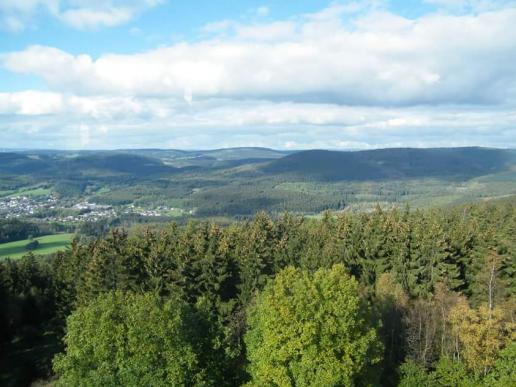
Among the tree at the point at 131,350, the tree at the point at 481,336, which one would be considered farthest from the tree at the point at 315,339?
the tree at the point at 481,336

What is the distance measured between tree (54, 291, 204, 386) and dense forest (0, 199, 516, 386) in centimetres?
10

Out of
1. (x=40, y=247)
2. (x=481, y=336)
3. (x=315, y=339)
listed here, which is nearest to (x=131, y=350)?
(x=315, y=339)

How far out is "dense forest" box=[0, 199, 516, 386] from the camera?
105 ft

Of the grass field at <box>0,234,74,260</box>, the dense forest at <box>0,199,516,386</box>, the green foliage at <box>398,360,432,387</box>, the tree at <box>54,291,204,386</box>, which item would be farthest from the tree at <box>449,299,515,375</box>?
the grass field at <box>0,234,74,260</box>

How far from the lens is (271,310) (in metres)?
33.3

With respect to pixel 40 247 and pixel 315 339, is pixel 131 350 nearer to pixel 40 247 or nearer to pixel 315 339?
pixel 315 339

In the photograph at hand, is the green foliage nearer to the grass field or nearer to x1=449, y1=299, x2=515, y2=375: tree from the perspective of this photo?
x1=449, y1=299, x2=515, y2=375: tree

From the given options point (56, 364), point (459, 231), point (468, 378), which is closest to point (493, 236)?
point (459, 231)

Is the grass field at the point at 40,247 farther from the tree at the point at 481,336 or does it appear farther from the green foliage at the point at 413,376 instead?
the tree at the point at 481,336

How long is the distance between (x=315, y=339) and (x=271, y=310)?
3.71m

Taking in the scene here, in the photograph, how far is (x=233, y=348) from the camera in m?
41.0

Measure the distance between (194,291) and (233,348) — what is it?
1659cm

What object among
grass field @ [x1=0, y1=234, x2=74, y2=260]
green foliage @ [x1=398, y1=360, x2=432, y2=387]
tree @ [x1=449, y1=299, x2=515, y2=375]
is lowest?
grass field @ [x1=0, y1=234, x2=74, y2=260]

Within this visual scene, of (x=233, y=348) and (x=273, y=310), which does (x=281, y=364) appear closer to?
(x=273, y=310)
